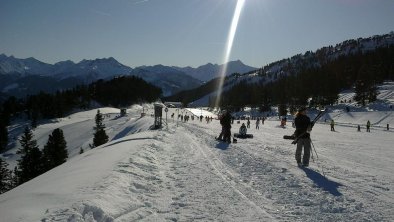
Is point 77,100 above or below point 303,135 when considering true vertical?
above

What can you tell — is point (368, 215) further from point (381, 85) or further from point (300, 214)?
point (381, 85)

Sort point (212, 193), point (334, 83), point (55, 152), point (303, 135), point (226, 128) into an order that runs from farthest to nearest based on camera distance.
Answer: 1. point (334, 83)
2. point (55, 152)
3. point (226, 128)
4. point (303, 135)
5. point (212, 193)

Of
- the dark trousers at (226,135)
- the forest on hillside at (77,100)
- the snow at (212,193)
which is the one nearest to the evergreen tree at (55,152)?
the dark trousers at (226,135)

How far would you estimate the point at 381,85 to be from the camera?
126625mm

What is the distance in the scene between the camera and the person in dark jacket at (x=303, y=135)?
13708 mm

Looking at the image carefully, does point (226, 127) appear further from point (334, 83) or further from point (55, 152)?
point (334, 83)

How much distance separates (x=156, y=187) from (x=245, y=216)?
310 cm

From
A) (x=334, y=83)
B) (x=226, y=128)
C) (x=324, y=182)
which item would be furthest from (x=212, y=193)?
(x=334, y=83)

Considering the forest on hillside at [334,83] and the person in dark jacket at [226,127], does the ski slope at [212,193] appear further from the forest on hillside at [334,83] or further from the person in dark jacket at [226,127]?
the forest on hillside at [334,83]

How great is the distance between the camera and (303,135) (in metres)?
14.0

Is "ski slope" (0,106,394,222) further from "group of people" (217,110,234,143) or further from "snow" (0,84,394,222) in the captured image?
"group of people" (217,110,234,143)

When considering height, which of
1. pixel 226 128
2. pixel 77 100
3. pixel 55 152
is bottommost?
pixel 55 152

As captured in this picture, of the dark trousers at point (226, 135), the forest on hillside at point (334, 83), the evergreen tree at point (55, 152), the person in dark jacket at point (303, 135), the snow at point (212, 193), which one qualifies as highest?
the forest on hillside at point (334, 83)

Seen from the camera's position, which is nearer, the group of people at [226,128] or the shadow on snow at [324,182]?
the shadow on snow at [324,182]
